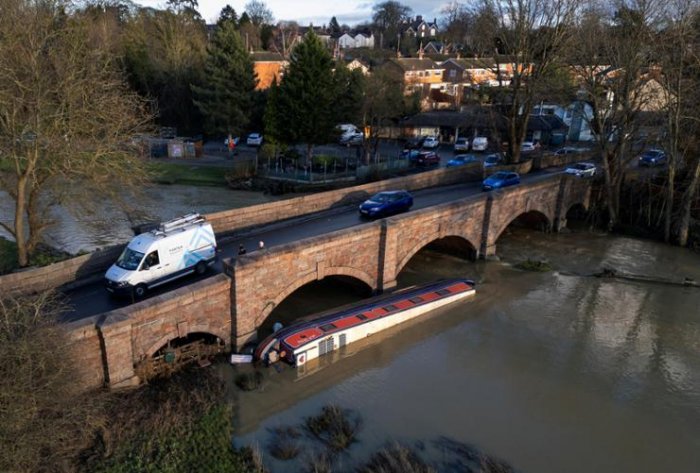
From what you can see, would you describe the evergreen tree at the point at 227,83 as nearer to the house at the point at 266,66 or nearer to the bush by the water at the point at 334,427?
the house at the point at 266,66

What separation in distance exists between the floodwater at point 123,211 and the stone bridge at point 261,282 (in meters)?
10.2

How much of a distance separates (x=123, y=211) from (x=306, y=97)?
58.2 feet

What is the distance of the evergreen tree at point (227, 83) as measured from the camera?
49844mm

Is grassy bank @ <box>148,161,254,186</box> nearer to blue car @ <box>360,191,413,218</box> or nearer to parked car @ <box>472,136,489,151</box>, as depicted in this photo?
blue car @ <box>360,191,413,218</box>

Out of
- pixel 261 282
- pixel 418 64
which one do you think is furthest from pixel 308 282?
pixel 418 64

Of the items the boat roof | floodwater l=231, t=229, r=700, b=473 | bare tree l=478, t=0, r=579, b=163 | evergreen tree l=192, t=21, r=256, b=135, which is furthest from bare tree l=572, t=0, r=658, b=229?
evergreen tree l=192, t=21, r=256, b=135

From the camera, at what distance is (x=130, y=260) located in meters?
17.1

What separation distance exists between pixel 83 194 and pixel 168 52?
4294cm

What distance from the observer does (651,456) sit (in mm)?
A: 13867

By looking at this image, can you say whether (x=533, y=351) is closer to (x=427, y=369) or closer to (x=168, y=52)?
(x=427, y=369)

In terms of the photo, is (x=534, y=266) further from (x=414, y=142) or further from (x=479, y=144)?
(x=414, y=142)

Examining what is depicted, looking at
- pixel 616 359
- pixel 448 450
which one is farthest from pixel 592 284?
pixel 448 450

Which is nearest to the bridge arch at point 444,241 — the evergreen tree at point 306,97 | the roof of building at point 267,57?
the evergreen tree at point 306,97

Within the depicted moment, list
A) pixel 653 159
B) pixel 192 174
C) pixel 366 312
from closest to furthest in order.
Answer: pixel 366 312, pixel 653 159, pixel 192 174
